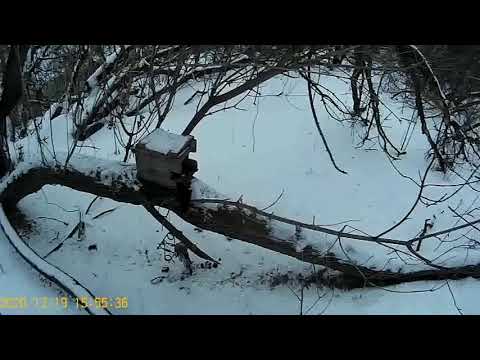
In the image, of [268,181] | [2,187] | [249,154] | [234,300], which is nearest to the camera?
[234,300]

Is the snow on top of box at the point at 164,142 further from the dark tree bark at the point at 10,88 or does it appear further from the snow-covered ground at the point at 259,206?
the dark tree bark at the point at 10,88

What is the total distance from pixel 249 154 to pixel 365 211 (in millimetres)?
1749

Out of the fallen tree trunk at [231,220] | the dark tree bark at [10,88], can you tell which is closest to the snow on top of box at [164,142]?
the fallen tree trunk at [231,220]

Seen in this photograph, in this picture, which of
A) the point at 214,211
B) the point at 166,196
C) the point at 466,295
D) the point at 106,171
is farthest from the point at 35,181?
the point at 466,295

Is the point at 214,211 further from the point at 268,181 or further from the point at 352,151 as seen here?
the point at 352,151

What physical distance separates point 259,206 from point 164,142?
192cm

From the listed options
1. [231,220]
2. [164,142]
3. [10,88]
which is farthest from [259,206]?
[10,88]

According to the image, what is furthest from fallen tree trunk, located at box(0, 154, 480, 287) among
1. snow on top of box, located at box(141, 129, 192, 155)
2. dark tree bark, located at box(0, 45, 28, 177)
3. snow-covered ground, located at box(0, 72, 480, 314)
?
dark tree bark, located at box(0, 45, 28, 177)

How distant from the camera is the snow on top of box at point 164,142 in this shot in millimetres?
3098

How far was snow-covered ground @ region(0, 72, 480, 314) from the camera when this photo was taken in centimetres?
352

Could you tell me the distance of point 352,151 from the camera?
588cm

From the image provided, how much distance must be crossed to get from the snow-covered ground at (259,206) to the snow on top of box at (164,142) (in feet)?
3.84

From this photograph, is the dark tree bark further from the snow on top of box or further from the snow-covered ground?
the snow on top of box
